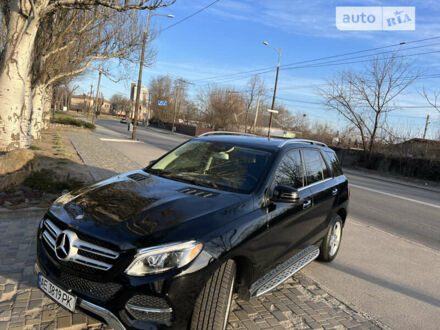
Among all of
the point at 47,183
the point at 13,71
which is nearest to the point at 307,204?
the point at 47,183

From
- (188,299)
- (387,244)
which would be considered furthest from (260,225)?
(387,244)

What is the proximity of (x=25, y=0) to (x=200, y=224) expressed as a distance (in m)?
6.78

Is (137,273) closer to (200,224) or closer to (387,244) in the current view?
(200,224)

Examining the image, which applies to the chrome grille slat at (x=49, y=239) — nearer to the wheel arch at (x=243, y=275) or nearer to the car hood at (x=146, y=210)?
the car hood at (x=146, y=210)

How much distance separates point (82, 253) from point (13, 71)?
5.96m

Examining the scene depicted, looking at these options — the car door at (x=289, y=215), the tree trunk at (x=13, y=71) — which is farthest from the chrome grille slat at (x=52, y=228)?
the tree trunk at (x=13, y=71)

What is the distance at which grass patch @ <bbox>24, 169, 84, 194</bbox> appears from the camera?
246 inches

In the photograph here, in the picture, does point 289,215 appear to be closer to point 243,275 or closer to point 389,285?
point 243,275

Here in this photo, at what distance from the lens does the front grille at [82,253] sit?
218cm

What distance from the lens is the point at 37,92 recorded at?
1605cm

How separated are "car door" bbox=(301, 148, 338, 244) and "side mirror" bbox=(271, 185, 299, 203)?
35.1 inches

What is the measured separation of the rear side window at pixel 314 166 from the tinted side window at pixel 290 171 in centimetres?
20

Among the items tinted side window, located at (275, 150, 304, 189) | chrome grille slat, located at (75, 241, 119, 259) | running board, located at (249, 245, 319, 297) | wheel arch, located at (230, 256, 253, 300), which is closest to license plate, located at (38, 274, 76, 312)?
chrome grille slat, located at (75, 241, 119, 259)

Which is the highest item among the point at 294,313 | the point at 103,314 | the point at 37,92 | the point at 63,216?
the point at 37,92
